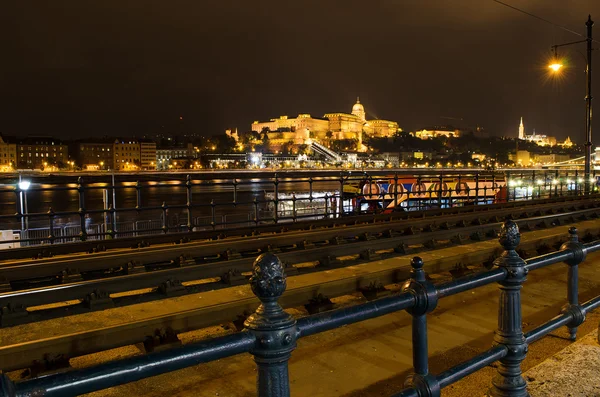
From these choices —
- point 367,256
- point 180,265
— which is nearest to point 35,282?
point 180,265

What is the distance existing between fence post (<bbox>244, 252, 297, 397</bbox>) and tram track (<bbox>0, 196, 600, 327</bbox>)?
207 inches

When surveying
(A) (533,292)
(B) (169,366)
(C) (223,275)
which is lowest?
(A) (533,292)

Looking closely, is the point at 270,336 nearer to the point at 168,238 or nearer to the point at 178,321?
the point at 178,321

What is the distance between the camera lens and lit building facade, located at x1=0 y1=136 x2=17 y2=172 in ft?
489

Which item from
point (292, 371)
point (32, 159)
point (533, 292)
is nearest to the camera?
point (292, 371)

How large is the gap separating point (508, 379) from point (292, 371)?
253cm

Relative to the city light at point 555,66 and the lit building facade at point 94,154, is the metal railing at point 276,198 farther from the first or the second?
the lit building facade at point 94,154

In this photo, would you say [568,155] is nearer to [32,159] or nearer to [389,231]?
[32,159]

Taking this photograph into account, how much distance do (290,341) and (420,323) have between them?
1.06 metres

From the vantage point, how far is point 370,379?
515cm

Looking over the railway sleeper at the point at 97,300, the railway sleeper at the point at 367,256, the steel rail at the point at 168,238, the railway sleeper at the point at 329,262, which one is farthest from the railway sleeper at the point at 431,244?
the railway sleeper at the point at 97,300

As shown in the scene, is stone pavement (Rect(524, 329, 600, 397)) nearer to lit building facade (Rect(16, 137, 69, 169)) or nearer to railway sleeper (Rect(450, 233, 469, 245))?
railway sleeper (Rect(450, 233, 469, 245))

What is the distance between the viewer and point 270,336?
74.3 inches

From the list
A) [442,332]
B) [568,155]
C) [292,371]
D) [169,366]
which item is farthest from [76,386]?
[568,155]
